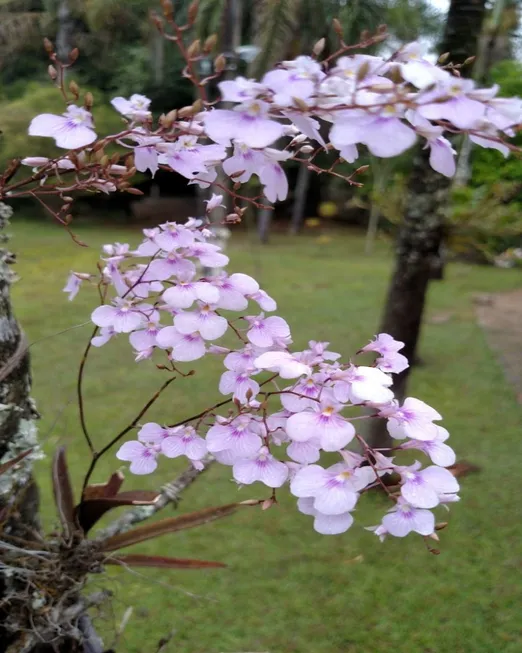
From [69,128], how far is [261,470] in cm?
41

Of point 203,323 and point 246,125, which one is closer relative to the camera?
point 246,125

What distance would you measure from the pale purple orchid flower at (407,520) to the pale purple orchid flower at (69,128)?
480mm

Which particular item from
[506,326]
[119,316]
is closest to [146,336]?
[119,316]

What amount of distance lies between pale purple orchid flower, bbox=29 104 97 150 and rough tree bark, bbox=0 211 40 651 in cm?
36

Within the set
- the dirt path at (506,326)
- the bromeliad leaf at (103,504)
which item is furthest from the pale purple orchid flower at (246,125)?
the dirt path at (506,326)

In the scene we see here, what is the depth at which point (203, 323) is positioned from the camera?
27.0 inches

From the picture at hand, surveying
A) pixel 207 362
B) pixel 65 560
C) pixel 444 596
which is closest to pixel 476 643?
pixel 444 596

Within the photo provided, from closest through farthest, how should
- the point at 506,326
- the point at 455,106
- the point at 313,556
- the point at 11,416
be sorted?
the point at 455,106 → the point at 11,416 → the point at 313,556 → the point at 506,326

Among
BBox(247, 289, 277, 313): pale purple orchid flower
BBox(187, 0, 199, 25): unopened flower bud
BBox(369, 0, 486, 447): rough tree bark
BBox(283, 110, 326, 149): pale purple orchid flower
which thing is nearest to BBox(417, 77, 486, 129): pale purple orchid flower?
BBox(283, 110, 326, 149): pale purple orchid flower

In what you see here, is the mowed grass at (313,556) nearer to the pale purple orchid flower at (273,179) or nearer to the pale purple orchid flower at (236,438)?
the pale purple orchid flower at (236,438)

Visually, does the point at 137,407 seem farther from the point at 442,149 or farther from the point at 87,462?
the point at 442,149

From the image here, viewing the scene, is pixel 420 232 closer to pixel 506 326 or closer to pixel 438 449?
pixel 438 449

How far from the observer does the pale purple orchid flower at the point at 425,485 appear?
0.60 meters

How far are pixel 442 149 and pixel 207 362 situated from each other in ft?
12.8
